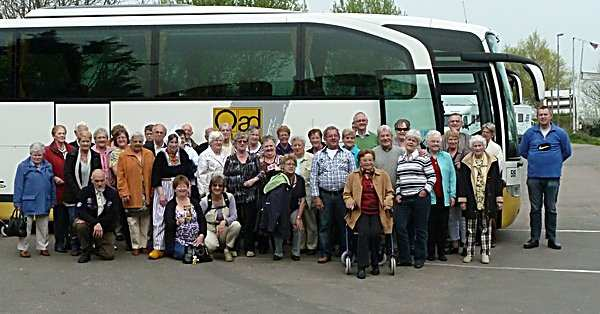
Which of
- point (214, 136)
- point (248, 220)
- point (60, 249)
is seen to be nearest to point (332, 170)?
point (248, 220)

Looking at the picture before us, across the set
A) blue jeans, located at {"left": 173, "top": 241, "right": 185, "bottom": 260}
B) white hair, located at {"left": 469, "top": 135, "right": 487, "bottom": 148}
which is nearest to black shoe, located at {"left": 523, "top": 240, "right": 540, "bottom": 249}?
white hair, located at {"left": 469, "top": 135, "right": 487, "bottom": 148}

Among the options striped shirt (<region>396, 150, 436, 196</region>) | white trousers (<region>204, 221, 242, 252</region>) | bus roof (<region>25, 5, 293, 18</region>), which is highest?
bus roof (<region>25, 5, 293, 18</region>)

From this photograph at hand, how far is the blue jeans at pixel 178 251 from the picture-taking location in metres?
9.64

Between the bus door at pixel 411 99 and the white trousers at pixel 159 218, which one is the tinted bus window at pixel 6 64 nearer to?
the white trousers at pixel 159 218

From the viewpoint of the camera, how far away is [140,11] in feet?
40.1

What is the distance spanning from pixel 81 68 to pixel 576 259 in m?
7.88

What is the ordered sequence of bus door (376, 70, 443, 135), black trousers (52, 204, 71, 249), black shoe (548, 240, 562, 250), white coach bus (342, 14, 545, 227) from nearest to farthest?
1. black trousers (52, 204, 71, 249)
2. black shoe (548, 240, 562, 250)
3. bus door (376, 70, 443, 135)
4. white coach bus (342, 14, 545, 227)

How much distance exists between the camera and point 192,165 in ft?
33.0

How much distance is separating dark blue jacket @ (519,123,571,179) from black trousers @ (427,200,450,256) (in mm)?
1663

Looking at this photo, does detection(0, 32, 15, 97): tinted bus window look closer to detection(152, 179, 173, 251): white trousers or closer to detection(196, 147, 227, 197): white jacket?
detection(152, 179, 173, 251): white trousers

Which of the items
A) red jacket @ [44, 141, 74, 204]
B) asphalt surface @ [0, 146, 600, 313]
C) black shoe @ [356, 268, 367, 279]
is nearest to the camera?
asphalt surface @ [0, 146, 600, 313]

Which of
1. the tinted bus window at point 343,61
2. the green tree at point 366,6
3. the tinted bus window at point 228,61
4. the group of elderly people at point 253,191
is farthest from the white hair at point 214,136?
the green tree at point 366,6

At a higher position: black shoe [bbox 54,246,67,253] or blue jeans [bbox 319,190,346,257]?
blue jeans [bbox 319,190,346,257]

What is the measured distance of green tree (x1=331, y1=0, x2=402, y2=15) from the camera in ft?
118
